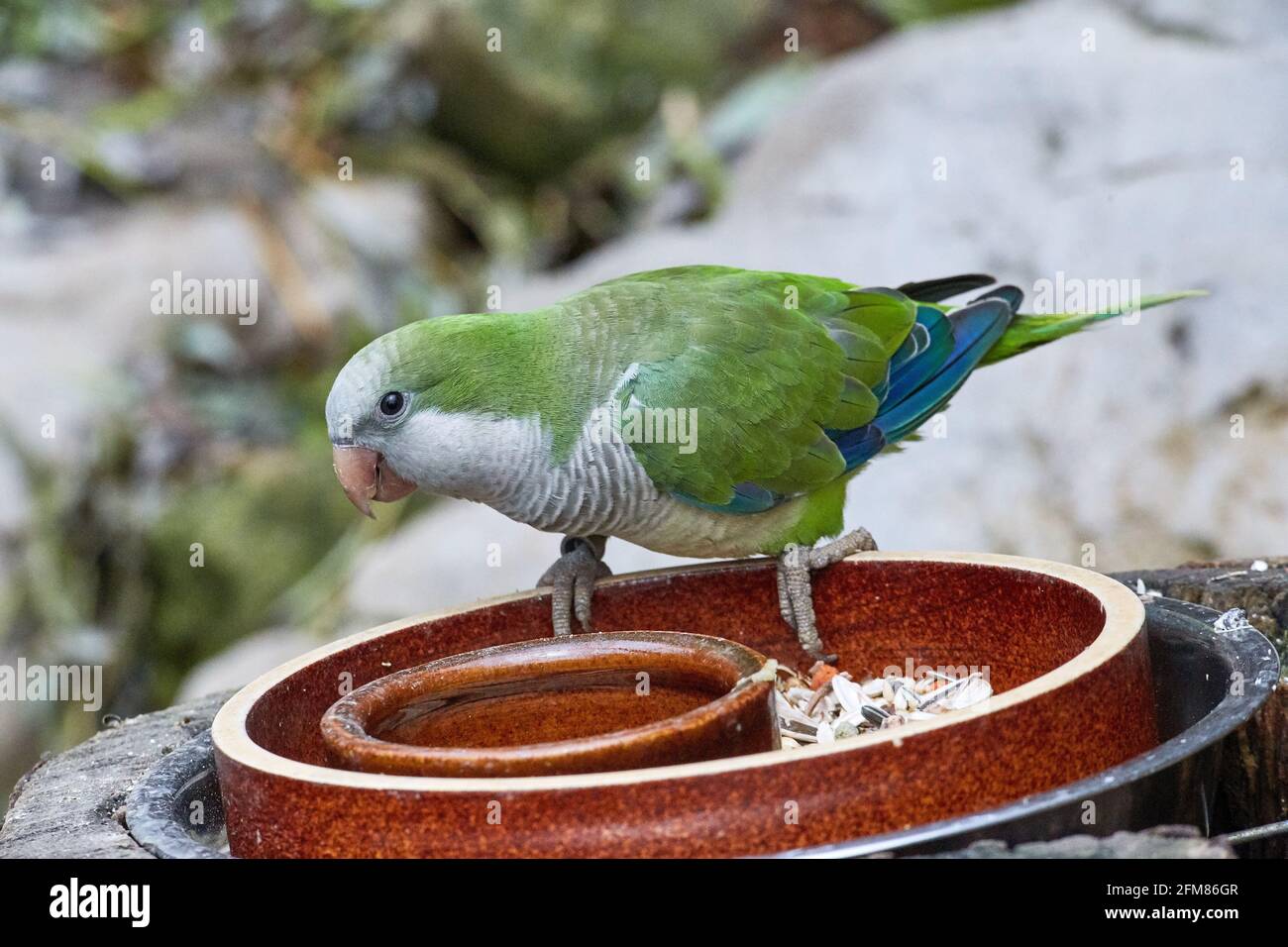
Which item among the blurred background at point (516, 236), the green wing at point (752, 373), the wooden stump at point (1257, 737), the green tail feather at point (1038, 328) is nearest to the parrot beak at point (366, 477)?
the green wing at point (752, 373)

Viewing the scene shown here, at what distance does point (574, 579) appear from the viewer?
294cm

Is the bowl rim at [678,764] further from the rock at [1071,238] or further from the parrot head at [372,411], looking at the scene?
the rock at [1071,238]

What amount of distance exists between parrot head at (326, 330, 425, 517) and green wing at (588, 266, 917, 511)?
0.48m

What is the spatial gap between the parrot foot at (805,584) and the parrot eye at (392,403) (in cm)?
89

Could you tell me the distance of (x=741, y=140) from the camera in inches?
305

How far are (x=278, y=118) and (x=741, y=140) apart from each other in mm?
2726

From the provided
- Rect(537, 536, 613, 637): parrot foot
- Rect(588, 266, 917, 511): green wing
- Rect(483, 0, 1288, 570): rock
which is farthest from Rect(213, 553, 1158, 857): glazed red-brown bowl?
Rect(483, 0, 1288, 570): rock

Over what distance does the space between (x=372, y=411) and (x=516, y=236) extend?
5.24m

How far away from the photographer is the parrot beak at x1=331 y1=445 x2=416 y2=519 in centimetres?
300

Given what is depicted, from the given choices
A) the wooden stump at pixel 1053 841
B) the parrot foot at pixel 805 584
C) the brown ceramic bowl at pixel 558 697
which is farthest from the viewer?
the parrot foot at pixel 805 584

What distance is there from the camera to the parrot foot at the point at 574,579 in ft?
9.20

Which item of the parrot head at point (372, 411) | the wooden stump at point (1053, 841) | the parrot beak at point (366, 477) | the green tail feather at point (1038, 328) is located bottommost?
the wooden stump at point (1053, 841)

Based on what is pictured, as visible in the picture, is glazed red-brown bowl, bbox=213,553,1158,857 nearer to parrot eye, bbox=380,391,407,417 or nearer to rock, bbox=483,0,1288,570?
parrot eye, bbox=380,391,407,417
